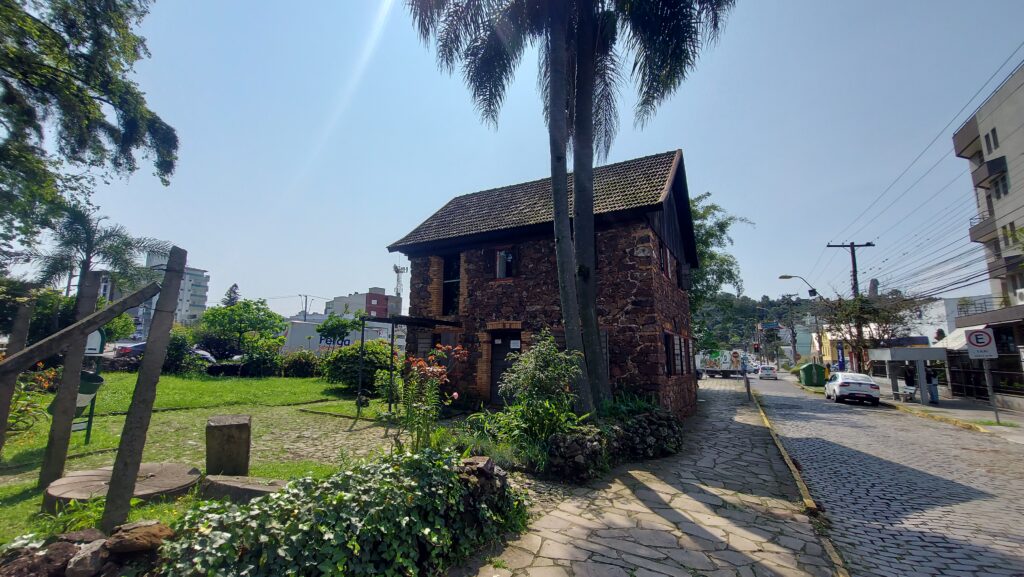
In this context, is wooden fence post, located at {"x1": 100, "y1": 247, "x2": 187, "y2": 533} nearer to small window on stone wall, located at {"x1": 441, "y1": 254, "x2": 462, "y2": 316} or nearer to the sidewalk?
small window on stone wall, located at {"x1": 441, "y1": 254, "x2": 462, "y2": 316}

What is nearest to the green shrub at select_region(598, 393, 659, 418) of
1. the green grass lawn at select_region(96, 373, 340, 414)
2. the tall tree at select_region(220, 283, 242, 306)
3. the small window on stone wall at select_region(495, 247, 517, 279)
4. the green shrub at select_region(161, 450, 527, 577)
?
the green shrub at select_region(161, 450, 527, 577)

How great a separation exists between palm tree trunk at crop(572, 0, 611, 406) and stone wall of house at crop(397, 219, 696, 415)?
1.66 meters

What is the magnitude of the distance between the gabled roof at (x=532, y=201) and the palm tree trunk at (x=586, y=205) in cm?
205

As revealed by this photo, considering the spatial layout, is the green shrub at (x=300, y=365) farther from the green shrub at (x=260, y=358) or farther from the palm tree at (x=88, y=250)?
the palm tree at (x=88, y=250)

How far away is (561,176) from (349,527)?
7.48 metres

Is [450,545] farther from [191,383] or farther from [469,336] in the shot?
[191,383]

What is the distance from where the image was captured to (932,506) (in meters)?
5.63

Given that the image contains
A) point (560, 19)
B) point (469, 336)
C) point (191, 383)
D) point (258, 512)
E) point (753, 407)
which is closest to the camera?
point (258, 512)

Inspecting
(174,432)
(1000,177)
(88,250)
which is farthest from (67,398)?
(1000,177)

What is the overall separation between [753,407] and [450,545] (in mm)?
16672

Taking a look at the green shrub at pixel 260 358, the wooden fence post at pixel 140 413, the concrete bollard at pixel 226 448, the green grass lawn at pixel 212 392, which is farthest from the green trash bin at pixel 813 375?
A: the wooden fence post at pixel 140 413

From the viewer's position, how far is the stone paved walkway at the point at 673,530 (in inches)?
145

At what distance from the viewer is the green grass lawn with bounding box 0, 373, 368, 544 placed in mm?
4285

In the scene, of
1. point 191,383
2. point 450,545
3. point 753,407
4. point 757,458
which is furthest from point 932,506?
point 191,383
